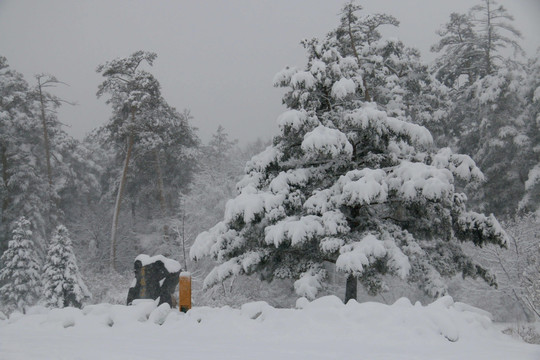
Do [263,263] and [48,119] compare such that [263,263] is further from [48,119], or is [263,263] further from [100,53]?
[100,53]

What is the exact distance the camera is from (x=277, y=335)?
16.5 feet

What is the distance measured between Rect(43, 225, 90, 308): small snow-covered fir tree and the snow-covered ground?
11714mm

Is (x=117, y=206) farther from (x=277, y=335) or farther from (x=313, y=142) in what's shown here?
(x=277, y=335)

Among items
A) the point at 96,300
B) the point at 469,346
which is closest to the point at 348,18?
the point at 469,346

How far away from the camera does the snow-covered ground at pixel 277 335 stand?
4395 mm

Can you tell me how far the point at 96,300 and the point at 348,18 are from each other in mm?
15788

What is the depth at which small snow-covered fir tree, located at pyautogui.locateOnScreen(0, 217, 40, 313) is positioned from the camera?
1905 cm

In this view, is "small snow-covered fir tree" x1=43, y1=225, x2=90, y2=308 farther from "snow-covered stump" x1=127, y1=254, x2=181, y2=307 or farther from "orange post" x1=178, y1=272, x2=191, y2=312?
"orange post" x1=178, y1=272, x2=191, y2=312

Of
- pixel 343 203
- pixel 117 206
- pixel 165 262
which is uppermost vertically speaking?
pixel 117 206

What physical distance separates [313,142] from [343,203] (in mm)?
1530

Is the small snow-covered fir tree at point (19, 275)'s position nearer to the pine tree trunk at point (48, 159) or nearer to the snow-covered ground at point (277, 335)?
the pine tree trunk at point (48, 159)

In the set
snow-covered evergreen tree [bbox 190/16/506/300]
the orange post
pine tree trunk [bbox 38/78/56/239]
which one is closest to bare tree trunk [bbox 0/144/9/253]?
pine tree trunk [bbox 38/78/56/239]

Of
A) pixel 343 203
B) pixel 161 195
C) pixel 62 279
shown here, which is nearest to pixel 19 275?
pixel 62 279

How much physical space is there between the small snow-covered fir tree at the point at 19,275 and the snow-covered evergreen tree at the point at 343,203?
1222 centimetres
